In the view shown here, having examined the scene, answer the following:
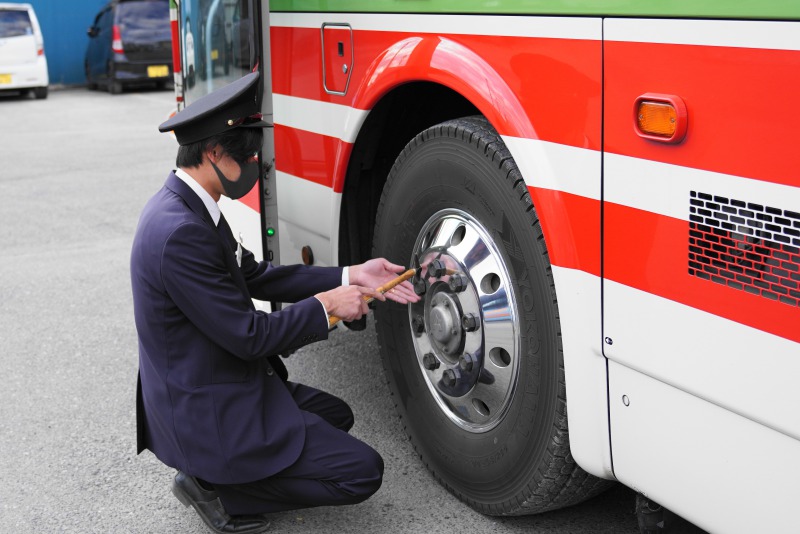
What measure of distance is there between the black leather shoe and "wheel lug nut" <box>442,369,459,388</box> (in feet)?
2.19

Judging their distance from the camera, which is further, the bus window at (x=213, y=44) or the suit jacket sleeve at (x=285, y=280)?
the bus window at (x=213, y=44)

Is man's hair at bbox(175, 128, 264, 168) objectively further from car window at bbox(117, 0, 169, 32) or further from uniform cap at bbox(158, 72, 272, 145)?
car window at bbox(117, 0, 169, 32)

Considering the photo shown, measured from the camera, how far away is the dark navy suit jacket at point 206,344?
2.77 m

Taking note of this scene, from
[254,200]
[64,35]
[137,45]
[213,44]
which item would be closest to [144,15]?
[137,45]

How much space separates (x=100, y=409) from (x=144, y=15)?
13.2 meters

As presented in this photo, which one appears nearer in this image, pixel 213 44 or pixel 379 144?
pixel 379 144

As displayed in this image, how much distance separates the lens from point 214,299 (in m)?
2.76

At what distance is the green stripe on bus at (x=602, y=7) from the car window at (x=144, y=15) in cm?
1355

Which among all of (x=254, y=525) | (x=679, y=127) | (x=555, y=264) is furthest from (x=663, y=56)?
(x=254, y=525)

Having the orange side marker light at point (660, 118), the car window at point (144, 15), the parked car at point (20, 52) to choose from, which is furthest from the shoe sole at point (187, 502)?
the car window at point (144, 15)

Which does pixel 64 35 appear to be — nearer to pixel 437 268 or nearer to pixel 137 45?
pixel 137 45

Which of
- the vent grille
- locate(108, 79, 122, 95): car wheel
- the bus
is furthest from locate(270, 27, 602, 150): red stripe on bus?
locate(108, 79, 122, 95): car wheel

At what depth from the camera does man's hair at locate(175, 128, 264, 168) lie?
2840mm

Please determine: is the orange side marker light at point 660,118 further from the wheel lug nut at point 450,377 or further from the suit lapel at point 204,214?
the suit lapel at point 204,214
